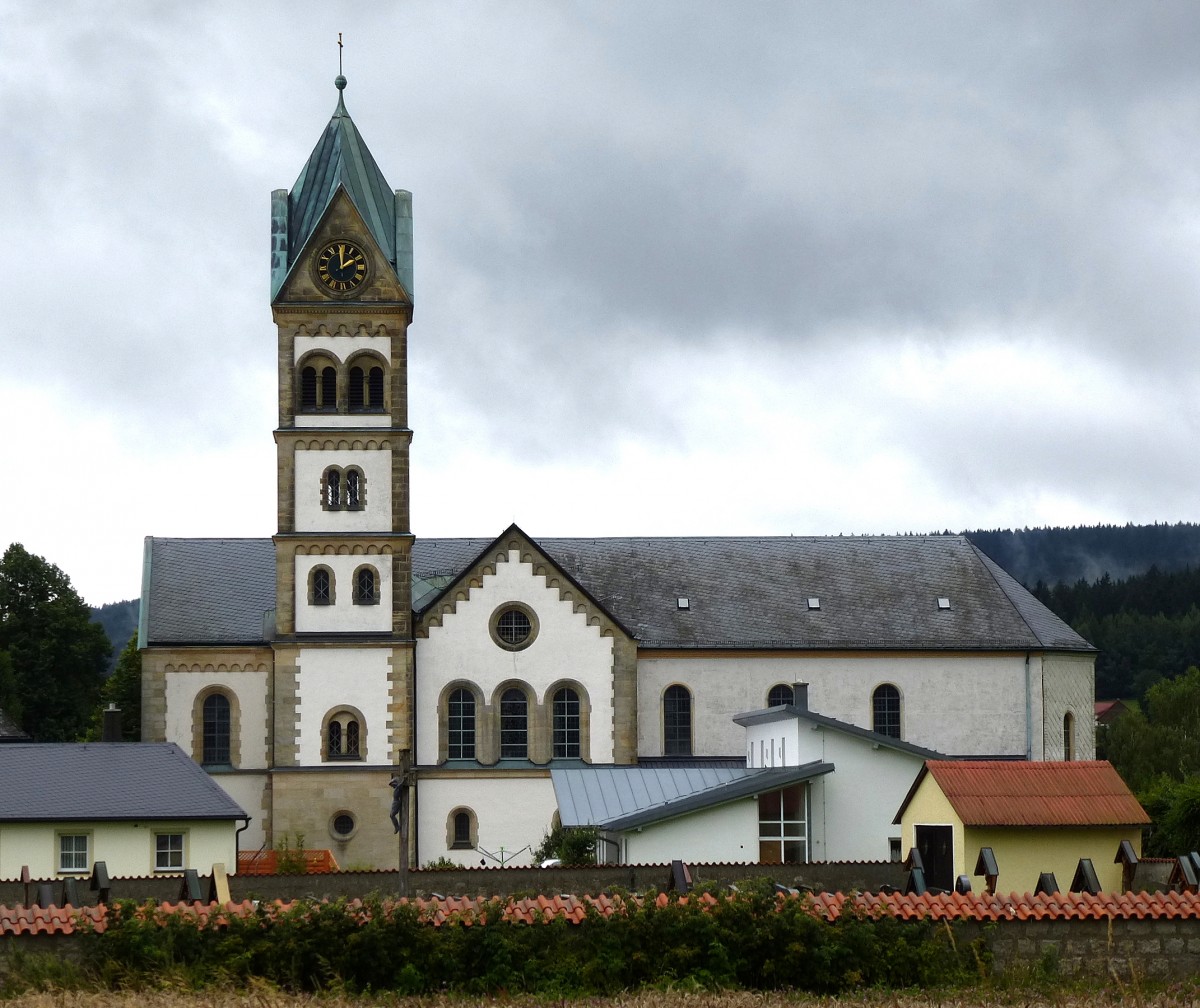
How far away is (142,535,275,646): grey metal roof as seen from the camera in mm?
57250

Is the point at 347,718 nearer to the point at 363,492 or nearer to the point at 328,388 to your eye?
the point at 363,492

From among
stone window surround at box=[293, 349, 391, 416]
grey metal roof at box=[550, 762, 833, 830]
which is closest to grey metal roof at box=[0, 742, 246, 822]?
grey metal roof at box=[550, 762, 833, 830]

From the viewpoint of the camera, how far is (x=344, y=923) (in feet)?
76.0

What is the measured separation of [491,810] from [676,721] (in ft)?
22.1

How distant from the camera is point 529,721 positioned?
183ft

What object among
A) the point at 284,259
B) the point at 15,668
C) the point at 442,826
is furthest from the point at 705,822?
the point at 15,668

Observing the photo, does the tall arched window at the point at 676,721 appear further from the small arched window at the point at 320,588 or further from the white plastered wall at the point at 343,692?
the small arched window at the point at 320,588

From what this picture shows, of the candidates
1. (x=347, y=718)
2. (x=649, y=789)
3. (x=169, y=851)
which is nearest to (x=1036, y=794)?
(x=649, y=789)

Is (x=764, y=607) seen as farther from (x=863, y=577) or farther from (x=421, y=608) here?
(x=421, y=608)

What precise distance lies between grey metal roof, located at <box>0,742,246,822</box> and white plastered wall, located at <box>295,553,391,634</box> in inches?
291

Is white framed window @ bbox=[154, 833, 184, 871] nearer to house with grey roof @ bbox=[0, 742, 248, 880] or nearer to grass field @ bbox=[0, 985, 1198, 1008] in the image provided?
house with grey roof @ bbox=[0, 742, 248, 880]

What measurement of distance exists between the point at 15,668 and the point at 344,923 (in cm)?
5768

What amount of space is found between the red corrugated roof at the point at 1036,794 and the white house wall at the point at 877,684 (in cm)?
2055

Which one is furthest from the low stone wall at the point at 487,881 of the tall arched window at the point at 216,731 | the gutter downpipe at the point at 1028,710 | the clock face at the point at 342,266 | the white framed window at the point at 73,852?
the clock face at the point at 342,266
